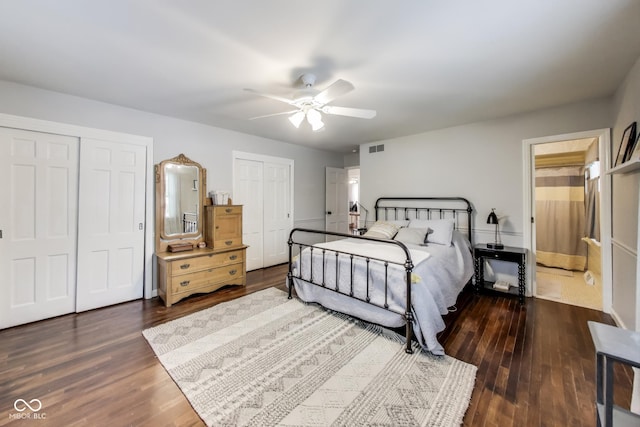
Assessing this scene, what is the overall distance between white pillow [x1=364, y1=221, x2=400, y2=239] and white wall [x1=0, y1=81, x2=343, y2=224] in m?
2.10

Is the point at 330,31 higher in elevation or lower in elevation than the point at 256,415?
higher

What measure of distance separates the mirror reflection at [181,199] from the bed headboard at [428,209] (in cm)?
325

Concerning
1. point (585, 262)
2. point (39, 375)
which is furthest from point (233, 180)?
point (585, 262)

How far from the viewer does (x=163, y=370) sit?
2.05 m

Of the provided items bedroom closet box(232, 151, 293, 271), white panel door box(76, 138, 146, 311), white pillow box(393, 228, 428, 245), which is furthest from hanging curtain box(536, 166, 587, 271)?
white panel door box(76, 138, 146, 311)

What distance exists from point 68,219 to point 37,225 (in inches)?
9.9

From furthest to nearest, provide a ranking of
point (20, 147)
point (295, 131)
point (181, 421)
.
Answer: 1. point (295, 131)
2. point (20, 147)
3. point (181, 421)

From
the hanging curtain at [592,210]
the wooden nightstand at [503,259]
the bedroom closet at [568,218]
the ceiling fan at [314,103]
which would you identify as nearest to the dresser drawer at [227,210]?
the ceiling fan at [314,103]

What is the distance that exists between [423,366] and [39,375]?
296cm

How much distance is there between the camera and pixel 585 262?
4.60 metres

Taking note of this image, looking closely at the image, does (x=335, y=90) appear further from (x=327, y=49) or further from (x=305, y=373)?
(x=305, y=373)

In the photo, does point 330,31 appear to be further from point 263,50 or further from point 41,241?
point 41,241

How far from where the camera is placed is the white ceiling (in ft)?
5.39

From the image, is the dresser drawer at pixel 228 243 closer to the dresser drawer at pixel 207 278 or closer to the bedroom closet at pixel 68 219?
the dresser drawer at pixel 207 278
